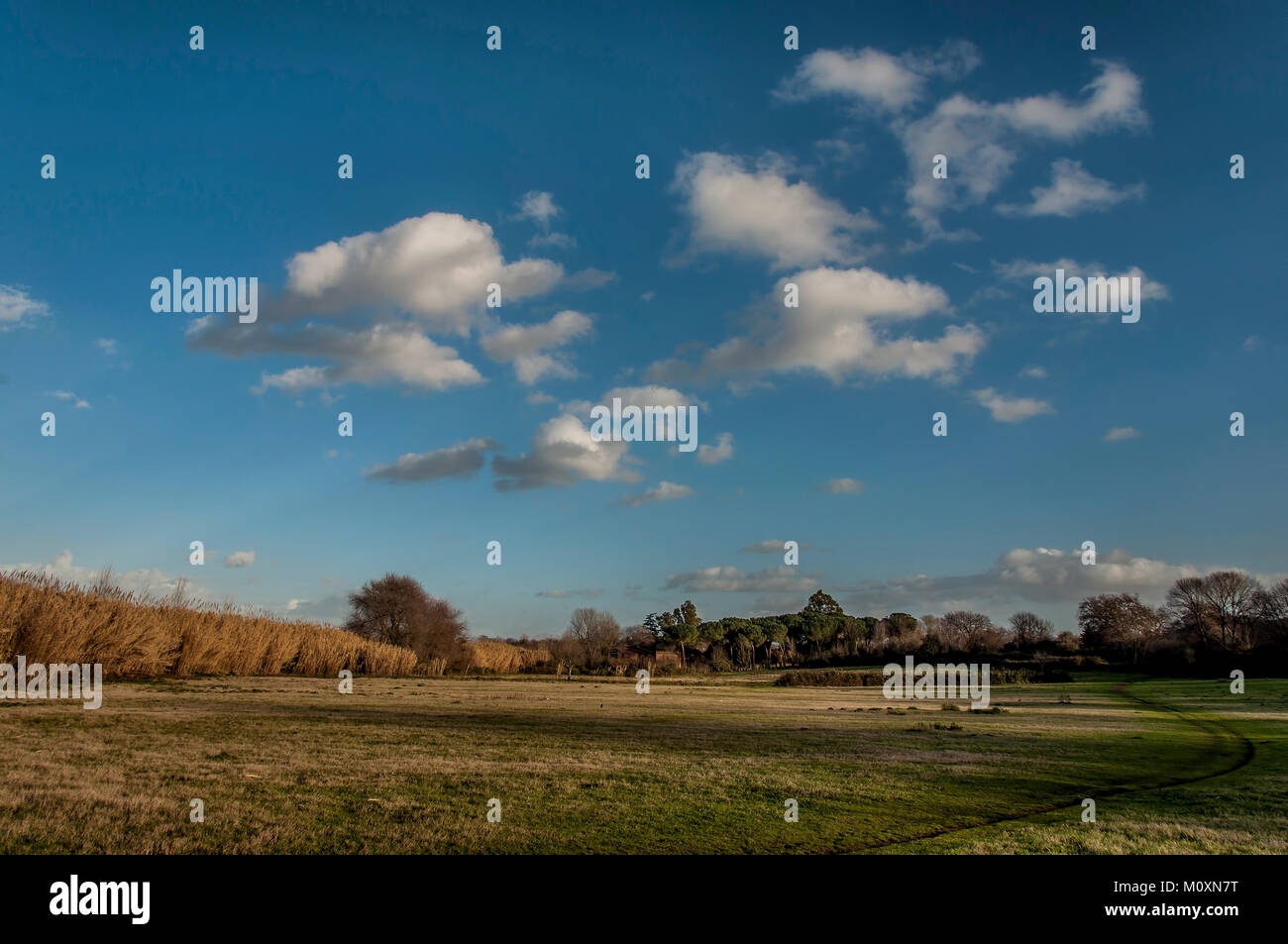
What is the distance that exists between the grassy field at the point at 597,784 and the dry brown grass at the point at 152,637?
571 centimetres

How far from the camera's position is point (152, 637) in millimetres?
32031

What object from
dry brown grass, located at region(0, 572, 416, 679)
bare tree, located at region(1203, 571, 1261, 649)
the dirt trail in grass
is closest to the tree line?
bare tree, located at region(1203, 571, 1261, 649)

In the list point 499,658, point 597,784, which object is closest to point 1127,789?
point 597,784

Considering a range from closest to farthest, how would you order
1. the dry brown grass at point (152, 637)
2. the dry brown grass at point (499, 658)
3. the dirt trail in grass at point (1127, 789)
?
the dirt trail in grass at point (1127, 789), the dry brown grass at point (152, 637), the dry brown grass at point (499, 658)

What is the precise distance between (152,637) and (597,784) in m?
29.5

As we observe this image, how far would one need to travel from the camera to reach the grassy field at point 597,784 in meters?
8.29

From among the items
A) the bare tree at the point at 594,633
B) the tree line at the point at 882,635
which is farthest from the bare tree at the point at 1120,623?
the bare tree at the point at 594,633

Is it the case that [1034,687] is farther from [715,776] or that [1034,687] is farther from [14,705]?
[14,705]

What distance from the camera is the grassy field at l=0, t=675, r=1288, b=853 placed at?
8289mm

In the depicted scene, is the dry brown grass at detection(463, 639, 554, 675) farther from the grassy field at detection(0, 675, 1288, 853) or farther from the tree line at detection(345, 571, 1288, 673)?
the grassy field at detection(0, 675, 1288, 853)

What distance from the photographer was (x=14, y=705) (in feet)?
67.4

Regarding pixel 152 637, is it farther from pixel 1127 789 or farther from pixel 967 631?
pixel 967 631

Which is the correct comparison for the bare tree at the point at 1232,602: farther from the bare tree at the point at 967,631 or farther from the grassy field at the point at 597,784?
the grassy field at the point at 597,784
